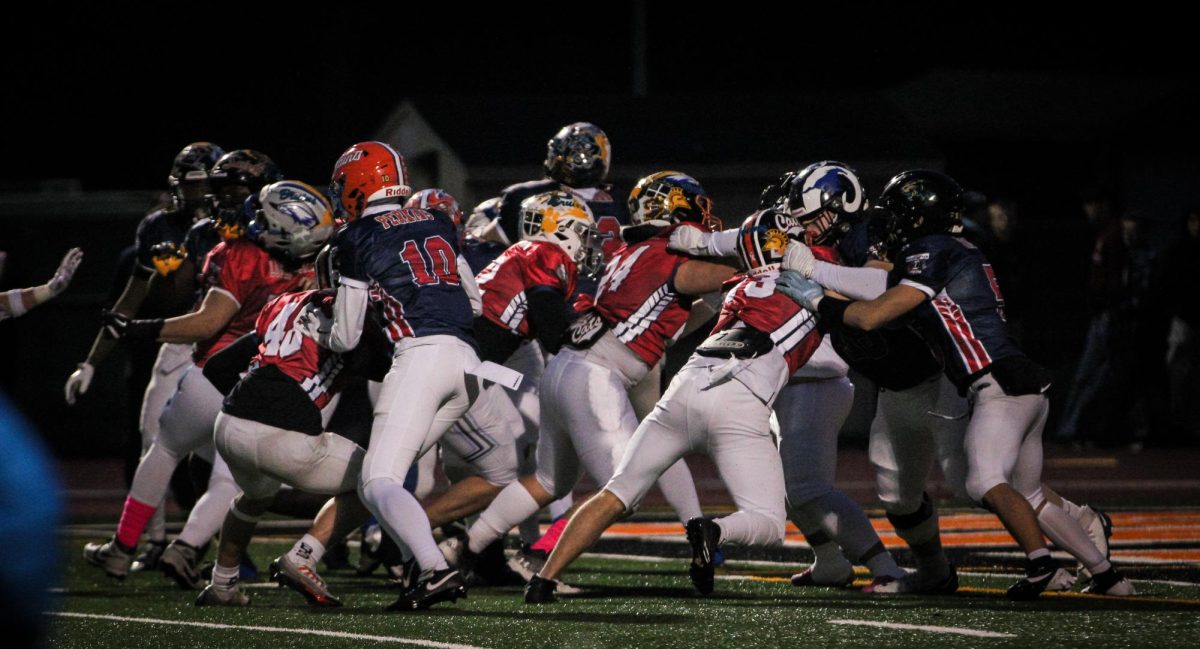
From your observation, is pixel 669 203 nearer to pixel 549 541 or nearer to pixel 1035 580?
pixel 549 541

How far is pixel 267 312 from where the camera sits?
6543mm

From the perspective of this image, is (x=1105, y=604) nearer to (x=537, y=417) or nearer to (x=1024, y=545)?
(x=1024, y=545)

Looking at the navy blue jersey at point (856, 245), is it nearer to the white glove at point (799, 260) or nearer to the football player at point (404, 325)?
the white glove at point (799, 260)

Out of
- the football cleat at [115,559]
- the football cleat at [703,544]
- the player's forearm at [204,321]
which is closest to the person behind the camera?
the football cleat at [703,544]

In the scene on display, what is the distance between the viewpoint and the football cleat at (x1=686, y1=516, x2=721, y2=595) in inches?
231

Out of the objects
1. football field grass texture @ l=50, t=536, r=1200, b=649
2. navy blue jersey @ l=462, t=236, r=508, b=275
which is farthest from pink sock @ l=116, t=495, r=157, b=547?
navy blue jersey @ l=462, t=236, r=508, b=275

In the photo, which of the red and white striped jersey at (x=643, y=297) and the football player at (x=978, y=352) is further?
the red and white striped jersey at (x=643, y=297)

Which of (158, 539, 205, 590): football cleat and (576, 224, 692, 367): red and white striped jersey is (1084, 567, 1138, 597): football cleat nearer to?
(576, 224, 692, 367): red and white striped jersey

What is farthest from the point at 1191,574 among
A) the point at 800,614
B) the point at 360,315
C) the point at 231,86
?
the point at 231,86

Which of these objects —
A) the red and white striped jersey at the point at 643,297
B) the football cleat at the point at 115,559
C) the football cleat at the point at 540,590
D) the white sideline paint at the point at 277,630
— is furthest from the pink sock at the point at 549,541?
the football cleat at the point at 115,559

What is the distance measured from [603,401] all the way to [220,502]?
1.64 meters

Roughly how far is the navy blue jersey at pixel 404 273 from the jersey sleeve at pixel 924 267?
1.59m

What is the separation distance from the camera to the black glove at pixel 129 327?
695 cm

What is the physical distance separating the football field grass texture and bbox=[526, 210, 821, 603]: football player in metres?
0.29
